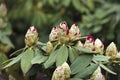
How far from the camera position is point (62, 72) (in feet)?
5.34

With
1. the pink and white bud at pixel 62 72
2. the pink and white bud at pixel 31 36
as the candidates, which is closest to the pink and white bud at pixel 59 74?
the pink and white bud at pixel 62 72

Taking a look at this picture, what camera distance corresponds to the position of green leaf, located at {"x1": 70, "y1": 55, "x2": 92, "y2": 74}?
1.68 meters

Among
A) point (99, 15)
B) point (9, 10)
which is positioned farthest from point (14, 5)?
point (99, 15)

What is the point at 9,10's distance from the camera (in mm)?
4621

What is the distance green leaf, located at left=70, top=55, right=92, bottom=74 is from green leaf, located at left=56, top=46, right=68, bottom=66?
0.04m

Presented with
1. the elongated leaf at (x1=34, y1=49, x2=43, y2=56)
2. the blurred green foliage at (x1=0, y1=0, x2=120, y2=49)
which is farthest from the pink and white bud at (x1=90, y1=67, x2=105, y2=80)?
the blurred green foliage at (x1=0, y1=0, x2=120, y2=49)

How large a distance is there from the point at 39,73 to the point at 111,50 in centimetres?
30

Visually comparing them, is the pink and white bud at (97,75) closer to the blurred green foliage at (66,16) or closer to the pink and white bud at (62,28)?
the pink and white bud at (62,28)

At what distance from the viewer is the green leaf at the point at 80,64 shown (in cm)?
168

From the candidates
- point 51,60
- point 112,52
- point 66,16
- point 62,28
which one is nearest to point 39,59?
point 51,60

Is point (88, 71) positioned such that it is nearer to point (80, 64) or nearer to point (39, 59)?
point (80, 64)

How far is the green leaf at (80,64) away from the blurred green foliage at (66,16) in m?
2.27

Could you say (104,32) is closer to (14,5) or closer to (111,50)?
(14,5)

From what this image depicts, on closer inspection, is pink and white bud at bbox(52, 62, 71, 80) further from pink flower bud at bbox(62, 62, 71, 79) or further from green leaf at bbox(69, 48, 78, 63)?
green leaf at bbox(69, 48, 78, 63)
